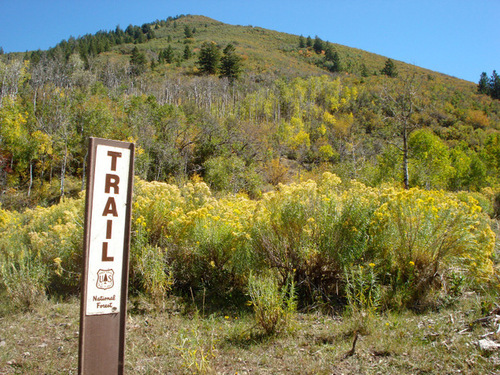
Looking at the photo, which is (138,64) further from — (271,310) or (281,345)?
(281,345)

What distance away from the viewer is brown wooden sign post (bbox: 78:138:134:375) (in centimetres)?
209

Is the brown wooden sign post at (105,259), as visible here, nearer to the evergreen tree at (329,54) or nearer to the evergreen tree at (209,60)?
the evergreen tree at (209,60)

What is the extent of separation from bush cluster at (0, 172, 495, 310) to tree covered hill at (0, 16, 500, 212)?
11357 millimetres

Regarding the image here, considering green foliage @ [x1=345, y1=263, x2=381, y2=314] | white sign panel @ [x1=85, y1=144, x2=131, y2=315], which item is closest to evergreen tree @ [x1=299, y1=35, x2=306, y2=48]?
green foliage @ [x1=345, y1=263, x2=381, y2=314]

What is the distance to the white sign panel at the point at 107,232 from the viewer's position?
6.97 feet

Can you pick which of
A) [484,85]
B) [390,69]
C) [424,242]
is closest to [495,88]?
[484,85]

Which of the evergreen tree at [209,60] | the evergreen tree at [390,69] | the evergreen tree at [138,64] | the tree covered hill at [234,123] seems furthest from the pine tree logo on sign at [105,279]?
the evergreen tree at [390,69]

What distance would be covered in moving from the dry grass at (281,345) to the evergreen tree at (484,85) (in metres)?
89.7

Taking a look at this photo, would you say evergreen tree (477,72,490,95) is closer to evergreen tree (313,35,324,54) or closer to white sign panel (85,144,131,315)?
evergreen tree (313,35,324,54)

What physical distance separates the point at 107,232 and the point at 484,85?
3775 inches

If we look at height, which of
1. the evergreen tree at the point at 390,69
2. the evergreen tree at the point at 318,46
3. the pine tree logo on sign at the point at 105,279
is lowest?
the pine tree logo on sign at the point at 105,279

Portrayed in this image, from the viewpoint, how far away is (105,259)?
2172 mm

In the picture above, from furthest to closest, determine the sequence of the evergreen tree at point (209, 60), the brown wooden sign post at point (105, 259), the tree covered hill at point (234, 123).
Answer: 1. the evergreen tree at point (209, 60)
2. the tree covered hill at point (234, 123)
3. the brown wooden sign post at point (105, 259)

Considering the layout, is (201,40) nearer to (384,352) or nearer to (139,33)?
(139,33)
